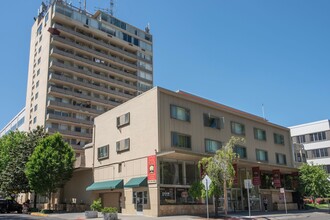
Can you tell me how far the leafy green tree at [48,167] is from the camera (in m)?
39.2

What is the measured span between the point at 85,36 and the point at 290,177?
2132 inches

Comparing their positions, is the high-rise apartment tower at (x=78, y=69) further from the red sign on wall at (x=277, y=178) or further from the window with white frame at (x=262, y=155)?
the red sign on wall at (x=277, y=178)

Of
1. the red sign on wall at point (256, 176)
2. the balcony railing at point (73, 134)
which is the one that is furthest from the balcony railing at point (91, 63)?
the red sign on wall at point (256, 176)

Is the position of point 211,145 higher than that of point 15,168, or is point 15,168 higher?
point 211,145

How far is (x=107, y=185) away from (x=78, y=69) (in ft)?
145

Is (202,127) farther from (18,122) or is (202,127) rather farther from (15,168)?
(18,122)

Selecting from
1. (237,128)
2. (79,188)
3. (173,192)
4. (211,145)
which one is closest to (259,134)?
(237,128)

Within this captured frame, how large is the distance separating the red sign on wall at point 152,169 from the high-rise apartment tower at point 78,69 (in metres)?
41.0

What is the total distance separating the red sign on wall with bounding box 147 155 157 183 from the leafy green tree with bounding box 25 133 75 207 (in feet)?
43.8

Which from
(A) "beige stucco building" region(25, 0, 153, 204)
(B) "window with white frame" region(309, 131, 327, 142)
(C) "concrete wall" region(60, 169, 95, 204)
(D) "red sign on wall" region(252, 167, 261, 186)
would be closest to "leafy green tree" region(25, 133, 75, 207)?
(C) "concrete wall" region(60, 169, 95, 204)

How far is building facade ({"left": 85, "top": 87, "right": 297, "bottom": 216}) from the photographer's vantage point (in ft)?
105

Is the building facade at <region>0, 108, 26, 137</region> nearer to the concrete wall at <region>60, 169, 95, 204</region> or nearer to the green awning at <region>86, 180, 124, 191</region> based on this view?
the concrete wall at <region>60, 169, 95, 204</region>

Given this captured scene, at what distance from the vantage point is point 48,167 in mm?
39438

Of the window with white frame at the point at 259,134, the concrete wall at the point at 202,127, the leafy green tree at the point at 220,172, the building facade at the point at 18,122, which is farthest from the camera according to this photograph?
the building facade at the point at 18,122
